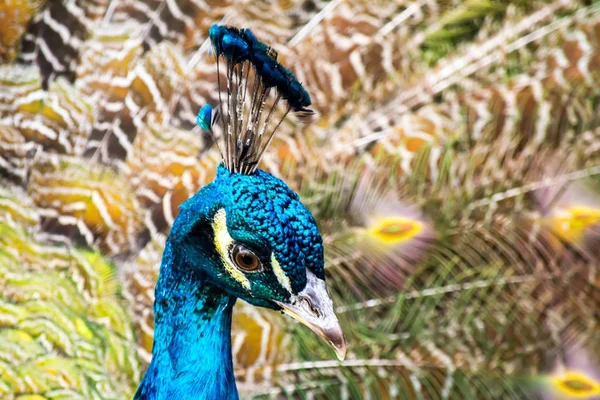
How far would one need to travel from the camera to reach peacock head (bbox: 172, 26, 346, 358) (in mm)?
843

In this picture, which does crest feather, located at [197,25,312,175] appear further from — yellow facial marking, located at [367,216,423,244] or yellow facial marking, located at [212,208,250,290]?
yellow facial marking, located at [367,216,423,244]

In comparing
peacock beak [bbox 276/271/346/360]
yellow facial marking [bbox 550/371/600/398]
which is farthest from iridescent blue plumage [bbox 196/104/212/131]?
yellow facial marking [bbox 550/371/600/398]

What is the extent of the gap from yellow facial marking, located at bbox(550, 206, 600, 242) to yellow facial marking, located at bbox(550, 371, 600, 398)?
286 mm

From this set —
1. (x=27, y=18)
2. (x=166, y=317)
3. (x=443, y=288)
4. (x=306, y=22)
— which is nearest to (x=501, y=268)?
(x=443, y=288)

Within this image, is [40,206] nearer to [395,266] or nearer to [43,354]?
[43,354]

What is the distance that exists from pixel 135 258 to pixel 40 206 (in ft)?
0.78

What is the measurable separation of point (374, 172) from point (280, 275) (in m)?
0.67

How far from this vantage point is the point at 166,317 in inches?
39.3

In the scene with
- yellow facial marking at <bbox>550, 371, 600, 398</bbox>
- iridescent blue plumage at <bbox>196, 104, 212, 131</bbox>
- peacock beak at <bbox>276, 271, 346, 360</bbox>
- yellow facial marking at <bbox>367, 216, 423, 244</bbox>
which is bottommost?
peacock beak at <bbox>276, 271, 346, 360</bbox>

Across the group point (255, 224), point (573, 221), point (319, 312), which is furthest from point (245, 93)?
point (573, 221)

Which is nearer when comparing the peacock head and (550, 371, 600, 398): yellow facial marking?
the peacock head

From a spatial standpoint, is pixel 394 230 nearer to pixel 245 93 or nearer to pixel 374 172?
pixel 374 172

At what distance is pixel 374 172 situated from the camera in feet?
4.88

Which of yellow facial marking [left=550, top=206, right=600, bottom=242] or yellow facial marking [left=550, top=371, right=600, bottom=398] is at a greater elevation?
yellow facial marking [left=550, top=206, right=600, bottom=242]
